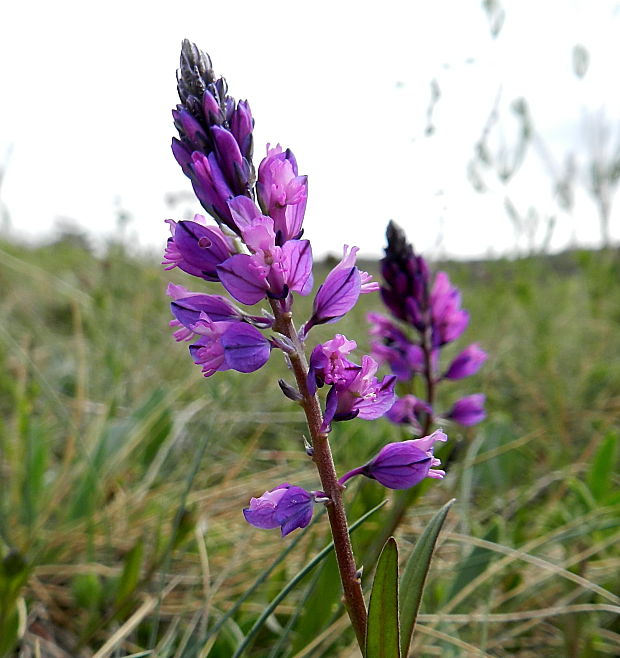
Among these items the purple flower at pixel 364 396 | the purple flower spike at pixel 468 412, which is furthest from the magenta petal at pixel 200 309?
the purple flower spike at pixel 468 412

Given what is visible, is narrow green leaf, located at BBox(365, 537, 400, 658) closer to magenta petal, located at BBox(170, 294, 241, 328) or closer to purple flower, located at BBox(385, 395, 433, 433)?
magenta petal, located at BBox(170, 294, 241, 328)

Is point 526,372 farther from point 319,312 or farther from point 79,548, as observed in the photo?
point 319,312

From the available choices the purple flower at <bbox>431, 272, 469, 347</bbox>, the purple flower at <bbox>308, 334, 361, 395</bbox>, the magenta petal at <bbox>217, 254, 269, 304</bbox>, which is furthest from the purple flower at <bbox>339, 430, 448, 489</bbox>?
the purple flower at <bbox>431, 272, 469, 347</bbox>

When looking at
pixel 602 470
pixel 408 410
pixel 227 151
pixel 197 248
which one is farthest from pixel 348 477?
pixel 602 470

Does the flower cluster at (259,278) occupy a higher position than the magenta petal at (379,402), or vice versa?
the flower cluster at (259,278)

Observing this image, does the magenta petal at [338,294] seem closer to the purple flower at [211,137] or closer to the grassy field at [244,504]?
the purple flower at [211,137]

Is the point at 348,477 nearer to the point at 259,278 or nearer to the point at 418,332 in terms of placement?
the point at 259,278
